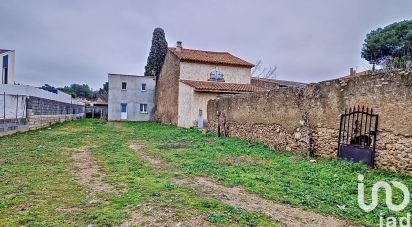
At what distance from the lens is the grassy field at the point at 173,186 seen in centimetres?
454

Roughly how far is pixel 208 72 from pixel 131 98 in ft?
44.0

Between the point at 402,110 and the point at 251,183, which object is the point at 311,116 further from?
the point at 251,183

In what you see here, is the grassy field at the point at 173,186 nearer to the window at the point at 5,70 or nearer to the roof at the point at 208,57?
the roof at the point at 208,57

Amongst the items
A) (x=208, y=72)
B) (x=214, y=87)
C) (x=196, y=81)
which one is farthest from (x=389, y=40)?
(x=196, y=81)

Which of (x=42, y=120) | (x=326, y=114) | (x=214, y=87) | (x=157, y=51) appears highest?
(x=157, y=51)

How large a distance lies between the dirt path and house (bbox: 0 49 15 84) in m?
28.5

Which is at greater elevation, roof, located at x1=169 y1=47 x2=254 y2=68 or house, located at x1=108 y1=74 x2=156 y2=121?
roof, located at x1=169 y1=47 x2=254 y2=68

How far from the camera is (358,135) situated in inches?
340

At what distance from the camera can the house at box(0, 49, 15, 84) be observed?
28.4 meters

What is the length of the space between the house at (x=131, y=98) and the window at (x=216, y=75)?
12359 millimetres

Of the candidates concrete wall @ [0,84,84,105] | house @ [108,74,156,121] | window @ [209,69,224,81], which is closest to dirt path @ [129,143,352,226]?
concrete wall @ [0,84,84,105]

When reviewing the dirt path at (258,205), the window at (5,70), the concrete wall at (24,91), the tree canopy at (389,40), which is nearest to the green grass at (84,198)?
the dirt path at (258,205)

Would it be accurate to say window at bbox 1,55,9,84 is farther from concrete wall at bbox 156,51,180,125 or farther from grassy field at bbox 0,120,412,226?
grassy field at bbox 0,120,412,226

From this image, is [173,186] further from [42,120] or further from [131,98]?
[131,98]
